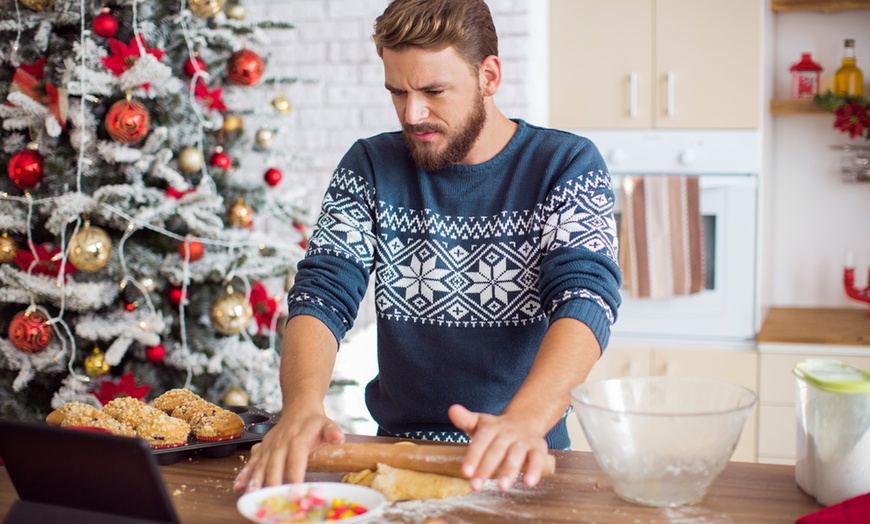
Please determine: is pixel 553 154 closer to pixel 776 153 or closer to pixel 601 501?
pixel 601 501

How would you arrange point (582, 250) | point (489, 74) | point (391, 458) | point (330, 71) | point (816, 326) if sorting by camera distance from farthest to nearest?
1. point (330, 71)
2. point (816, 326)
3. point (489, 74)
4. point (582, 250)
5. point (391, 458)

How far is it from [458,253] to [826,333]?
187 cm

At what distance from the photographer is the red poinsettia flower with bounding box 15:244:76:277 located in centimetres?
245

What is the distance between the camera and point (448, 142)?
1.60m

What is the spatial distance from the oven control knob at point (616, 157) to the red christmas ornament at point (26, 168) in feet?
6.18

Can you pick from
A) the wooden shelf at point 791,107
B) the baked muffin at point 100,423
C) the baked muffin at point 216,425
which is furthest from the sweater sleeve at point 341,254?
the wooden shelf at point 791,107

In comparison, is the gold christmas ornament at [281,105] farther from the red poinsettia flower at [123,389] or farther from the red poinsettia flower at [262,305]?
the red poinsettia flower at [123,389]

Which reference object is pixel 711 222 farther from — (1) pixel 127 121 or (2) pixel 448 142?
(1) pixel 127 121

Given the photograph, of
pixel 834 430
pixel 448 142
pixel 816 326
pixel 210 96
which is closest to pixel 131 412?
pixel 448 142

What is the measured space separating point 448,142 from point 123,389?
1292mm

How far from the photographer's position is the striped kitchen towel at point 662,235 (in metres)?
3.16

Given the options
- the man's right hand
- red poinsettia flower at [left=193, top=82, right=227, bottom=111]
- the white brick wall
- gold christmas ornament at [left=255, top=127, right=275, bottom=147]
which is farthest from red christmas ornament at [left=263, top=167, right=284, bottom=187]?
the man's right hand

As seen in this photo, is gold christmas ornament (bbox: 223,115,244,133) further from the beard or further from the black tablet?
the black tablet

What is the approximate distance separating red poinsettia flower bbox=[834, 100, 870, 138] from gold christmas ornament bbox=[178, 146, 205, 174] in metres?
2.23
